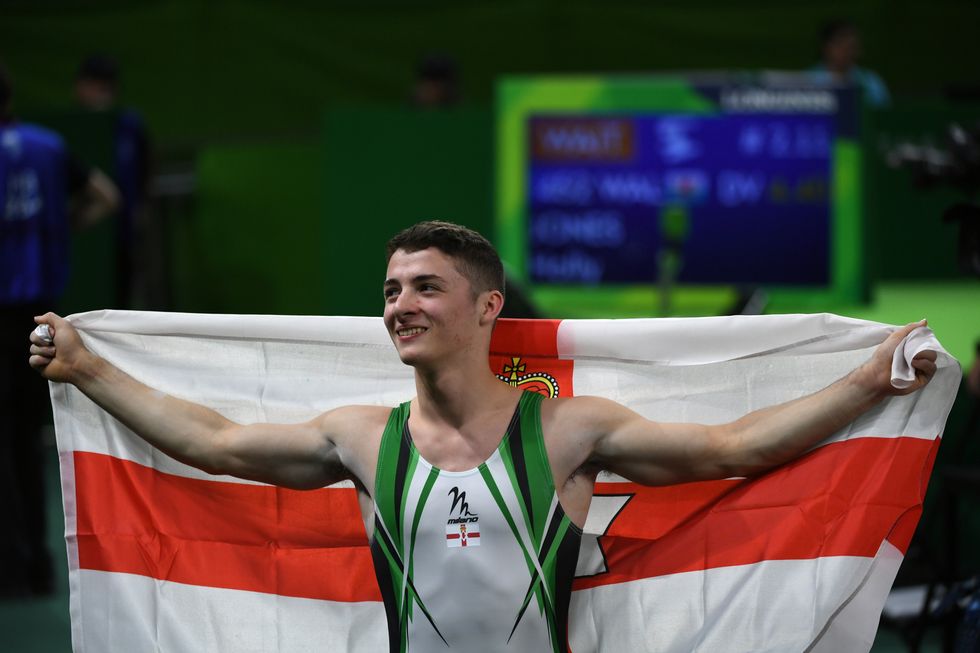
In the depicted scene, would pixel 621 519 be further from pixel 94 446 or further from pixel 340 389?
pixel 94 446

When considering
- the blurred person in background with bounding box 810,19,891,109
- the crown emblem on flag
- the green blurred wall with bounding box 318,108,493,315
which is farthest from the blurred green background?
the crown emblem on flag

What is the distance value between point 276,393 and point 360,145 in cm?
612

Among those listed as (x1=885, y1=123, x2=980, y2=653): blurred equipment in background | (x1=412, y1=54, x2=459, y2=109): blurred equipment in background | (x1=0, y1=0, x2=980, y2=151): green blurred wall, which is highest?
(x1=0, y1=0, x2=980, y2=151): green blurred wall

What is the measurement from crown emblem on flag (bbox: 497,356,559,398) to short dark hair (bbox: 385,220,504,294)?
359 millimetres

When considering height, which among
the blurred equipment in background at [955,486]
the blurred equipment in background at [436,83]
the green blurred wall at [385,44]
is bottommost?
the blurred equipment in background at [955,486]

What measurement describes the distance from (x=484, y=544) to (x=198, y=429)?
810mm

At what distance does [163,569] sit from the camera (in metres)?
3.62

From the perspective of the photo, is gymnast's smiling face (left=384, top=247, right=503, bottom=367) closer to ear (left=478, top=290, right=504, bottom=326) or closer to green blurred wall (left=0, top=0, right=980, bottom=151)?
ear (left=478, top=290, right=504, bottom=326)

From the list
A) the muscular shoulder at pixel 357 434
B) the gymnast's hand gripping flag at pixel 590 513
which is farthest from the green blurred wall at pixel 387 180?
the muscular shoulder at pixel 357 434

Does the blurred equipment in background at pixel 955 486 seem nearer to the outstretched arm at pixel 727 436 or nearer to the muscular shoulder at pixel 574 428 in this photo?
the outstretched arm at pixel 727 436

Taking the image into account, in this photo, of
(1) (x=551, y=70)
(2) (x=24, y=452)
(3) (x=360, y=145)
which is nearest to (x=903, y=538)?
(2) (x=24, y=452)

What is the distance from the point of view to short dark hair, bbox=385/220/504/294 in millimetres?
3221

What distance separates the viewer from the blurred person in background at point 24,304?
238 inches

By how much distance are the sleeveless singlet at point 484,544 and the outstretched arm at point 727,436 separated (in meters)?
0.17
